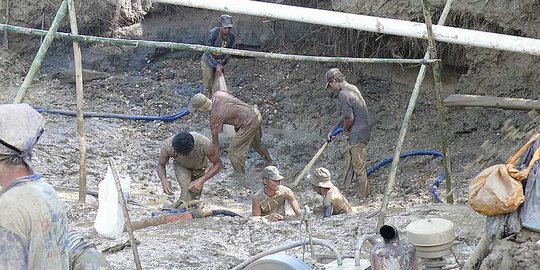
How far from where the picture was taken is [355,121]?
11273 mm

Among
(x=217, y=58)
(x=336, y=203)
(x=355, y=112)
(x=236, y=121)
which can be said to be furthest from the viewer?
(x=217, y=58)

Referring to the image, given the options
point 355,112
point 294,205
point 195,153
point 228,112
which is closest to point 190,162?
point 195,153

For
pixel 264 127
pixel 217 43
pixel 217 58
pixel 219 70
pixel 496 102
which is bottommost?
pixel 264 127

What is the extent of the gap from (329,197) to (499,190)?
470 centimetres

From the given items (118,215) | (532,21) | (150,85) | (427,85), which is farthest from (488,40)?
(150,85)

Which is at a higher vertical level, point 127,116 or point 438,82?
point 438,82

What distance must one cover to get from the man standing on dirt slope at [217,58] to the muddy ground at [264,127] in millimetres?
719

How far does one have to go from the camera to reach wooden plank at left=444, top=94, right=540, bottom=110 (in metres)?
9.58

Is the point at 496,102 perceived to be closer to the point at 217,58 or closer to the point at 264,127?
the point at 264,127

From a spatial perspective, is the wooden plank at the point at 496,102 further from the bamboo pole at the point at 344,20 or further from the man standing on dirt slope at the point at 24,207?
the man standing on dirt slope at the point at 24,207

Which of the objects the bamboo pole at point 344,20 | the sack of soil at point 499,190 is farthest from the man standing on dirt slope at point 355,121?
the sack of soil at point 499,190

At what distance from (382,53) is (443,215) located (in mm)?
5795

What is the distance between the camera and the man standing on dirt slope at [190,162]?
1001 cm

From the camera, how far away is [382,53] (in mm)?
13422
